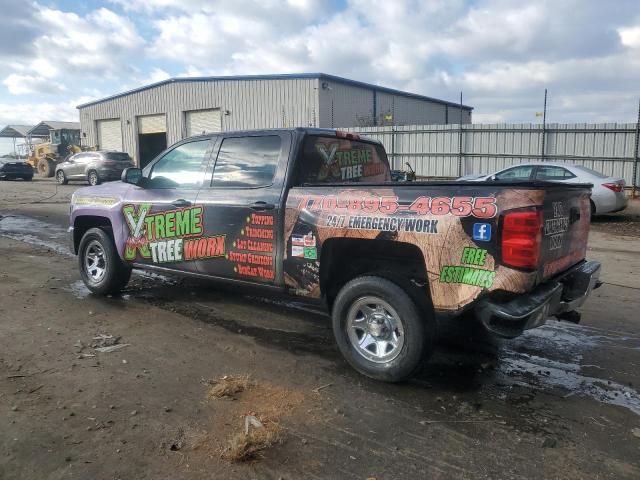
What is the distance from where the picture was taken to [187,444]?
306cm

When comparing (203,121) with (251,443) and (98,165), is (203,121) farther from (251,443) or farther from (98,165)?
(251,443)

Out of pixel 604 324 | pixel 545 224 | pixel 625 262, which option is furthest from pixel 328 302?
pixel 625 262

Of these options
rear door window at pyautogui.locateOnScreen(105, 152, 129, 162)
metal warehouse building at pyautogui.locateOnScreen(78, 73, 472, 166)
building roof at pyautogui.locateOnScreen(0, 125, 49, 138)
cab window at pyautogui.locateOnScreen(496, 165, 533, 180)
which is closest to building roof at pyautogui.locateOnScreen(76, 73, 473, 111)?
metal warehouse building at pyautogui.locateOnScreen(78, 73, 472, 166)

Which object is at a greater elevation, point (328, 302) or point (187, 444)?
point (328, 302)

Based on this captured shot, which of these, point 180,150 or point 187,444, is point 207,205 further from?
point 187,444

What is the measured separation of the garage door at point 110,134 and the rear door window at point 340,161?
35.4 metres

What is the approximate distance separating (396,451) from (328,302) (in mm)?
1593

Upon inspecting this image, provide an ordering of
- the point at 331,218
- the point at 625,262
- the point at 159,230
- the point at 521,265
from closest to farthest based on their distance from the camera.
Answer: the point at 521,265
the point at 331,218
the point at 159,230
the point at 625,262

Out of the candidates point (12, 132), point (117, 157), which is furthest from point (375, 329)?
point (12, 132)

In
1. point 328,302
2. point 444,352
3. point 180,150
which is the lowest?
point 444,352

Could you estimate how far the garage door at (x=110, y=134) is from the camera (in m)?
37.4

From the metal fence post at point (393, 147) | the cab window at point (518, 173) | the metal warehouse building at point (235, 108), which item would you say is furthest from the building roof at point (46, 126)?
the cab window at point (518, 173)

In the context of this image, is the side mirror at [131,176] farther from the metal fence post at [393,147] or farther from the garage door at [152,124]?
the garage door at [152,124]

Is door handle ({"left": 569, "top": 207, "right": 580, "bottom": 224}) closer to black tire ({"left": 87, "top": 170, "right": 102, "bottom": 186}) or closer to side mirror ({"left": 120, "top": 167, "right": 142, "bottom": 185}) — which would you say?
side mirror ({"left": 120, "top": 167, "right": 142, "bottom": 185})
